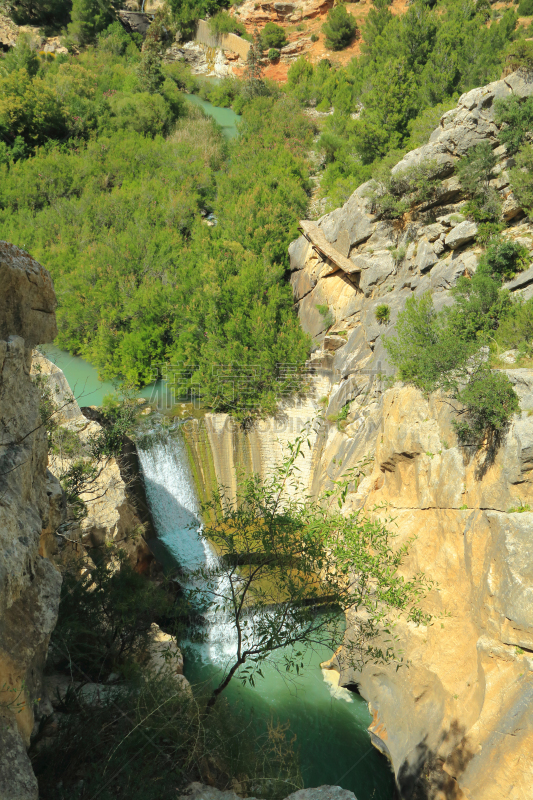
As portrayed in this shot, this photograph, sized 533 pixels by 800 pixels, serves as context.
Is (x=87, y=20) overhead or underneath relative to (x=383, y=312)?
overhead

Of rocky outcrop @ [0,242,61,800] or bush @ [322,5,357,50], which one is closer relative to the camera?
rocky outcrop @ [0,242,61,800]

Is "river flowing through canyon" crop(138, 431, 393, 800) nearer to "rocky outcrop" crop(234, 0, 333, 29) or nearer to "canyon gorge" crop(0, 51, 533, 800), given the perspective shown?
"canyon gorge" crop(0, 51, 533, 800)

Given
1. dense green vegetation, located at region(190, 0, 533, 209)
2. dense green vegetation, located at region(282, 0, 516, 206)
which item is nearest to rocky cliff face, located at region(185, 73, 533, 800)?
dense green vegetation, located at region(190, 0, 533, 209)

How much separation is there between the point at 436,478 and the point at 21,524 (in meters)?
8.20

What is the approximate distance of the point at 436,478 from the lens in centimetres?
1031

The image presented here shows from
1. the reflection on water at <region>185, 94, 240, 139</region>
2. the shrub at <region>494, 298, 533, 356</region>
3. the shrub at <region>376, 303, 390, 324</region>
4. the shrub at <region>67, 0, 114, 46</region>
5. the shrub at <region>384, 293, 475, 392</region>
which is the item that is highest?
the shrub at <region>67, 0, 114, 46</region>

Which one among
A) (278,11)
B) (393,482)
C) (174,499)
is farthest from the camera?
(278,11)

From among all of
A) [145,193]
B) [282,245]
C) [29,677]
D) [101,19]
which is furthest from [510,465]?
[101,19]

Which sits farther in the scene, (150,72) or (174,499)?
(150,72)

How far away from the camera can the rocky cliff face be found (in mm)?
7770

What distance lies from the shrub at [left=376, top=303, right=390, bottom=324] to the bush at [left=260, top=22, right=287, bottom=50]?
31587 mm

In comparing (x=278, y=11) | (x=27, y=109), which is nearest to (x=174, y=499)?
(x=27, y=109)

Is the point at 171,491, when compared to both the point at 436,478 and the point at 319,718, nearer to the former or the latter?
the point at 319,718

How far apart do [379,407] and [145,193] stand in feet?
60.6
